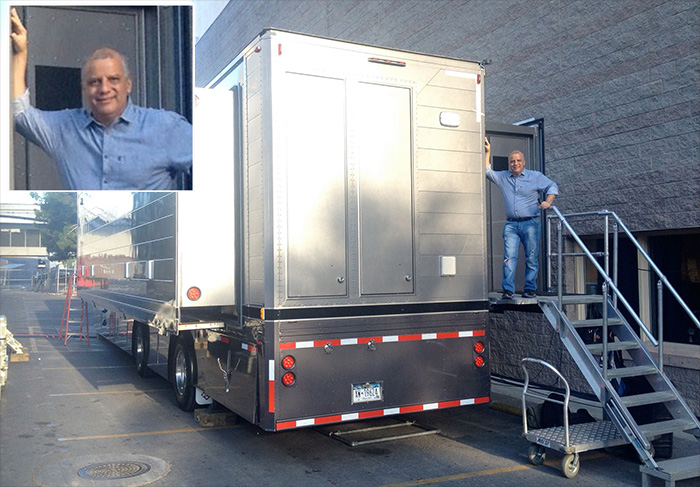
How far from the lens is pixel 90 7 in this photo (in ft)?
13.9

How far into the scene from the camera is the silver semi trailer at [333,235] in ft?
20.5

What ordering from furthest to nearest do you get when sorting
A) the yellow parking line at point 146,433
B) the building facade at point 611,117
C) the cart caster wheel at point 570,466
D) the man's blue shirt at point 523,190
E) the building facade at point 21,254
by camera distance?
1. the building facade at point 21,254
2. the building facade at point 611,117
3. the man's blue shirt at point 523,190
4. the yellow parking line at point 146,433
5. the cart caster wheel at point 570,466

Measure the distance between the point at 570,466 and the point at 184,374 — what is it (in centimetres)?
471

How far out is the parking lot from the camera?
605cm

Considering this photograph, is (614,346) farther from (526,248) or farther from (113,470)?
(113,470)

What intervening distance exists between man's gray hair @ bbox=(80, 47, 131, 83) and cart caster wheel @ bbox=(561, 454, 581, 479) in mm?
4689

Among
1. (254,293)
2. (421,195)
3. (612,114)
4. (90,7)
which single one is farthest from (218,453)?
(612,114)

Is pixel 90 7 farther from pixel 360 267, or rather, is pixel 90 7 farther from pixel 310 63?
pixel 360 267

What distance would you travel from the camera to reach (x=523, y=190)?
7.89 meters

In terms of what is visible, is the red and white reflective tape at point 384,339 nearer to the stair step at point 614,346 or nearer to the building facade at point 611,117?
the stair step at point 614,346

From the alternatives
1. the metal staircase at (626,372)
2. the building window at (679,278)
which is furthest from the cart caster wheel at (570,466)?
the building window at (679,278)

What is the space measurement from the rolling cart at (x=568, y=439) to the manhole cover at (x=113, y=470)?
3552 mm

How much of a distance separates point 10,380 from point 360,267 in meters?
7.84

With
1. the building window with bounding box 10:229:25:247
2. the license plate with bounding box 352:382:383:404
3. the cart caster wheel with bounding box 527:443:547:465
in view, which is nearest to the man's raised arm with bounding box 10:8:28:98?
the license plate with bounding box 352:382:383:404
